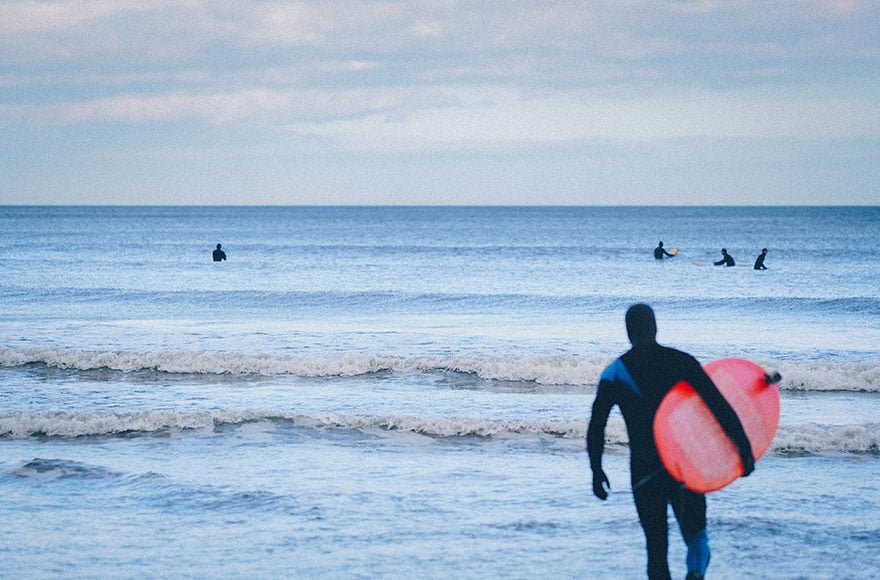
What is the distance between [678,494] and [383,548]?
2.64 meters

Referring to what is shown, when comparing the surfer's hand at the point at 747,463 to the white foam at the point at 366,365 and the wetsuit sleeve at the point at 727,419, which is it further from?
the white foam at the point at 366,365

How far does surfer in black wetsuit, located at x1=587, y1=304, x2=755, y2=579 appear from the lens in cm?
497

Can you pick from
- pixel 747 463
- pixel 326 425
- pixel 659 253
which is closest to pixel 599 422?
pixel 747 463

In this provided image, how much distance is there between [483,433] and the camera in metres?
10.7

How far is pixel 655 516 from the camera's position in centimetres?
500

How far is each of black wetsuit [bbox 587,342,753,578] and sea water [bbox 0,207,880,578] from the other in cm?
126

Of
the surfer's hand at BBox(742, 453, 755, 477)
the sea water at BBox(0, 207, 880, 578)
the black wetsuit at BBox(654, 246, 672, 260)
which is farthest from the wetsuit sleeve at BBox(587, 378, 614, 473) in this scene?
the black wetsuit at BBox(654, 246, 672, 260)

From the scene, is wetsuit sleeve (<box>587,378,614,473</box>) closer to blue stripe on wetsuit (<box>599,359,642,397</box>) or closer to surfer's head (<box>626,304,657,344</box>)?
blue stripe on wetsuit (<box>599,359,642,397</box>)

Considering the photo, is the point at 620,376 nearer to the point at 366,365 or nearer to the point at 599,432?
Result: the point at 599,432

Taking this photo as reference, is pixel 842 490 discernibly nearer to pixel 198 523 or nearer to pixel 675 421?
pixel 675 421

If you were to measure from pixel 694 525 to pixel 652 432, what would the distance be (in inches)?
24.2

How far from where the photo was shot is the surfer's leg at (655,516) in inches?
197

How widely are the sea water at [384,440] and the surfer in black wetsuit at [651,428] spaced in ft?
4.01

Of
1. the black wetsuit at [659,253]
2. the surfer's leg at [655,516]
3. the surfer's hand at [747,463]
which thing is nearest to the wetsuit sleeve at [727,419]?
the surfer's hand at [747,463]
